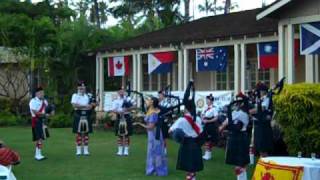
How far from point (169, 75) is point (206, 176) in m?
15.3

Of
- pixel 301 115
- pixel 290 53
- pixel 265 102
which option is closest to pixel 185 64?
pixel 290 53

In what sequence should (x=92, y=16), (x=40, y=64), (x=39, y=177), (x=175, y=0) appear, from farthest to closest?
(x=92, y=16), (x=175, y=0), (x=40, y=64), (x=39, y=177)

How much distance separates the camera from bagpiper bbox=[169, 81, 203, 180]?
10508 millimetres

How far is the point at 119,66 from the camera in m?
28.4

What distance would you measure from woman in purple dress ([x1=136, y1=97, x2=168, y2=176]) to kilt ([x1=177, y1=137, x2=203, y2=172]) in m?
2.35

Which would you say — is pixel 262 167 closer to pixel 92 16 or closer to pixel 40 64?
pixel 40 64

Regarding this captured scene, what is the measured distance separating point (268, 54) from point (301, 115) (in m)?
8.86

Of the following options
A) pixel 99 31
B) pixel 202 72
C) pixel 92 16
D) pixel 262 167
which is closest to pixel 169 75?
pixel 202 72

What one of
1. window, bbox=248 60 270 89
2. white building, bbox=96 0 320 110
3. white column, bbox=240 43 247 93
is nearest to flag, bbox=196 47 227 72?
white building, bbox=96 0 320 110

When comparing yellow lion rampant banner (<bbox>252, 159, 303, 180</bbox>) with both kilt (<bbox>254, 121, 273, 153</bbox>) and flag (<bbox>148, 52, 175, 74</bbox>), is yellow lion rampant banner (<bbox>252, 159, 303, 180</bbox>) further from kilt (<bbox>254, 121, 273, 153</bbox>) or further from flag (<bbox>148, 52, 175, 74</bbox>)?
flag (<bbox>148, 52, 175, 74</bbox>)

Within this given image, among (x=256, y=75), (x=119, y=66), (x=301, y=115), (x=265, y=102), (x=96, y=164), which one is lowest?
(x=96, y=164)

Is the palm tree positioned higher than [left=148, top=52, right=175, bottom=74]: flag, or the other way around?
the palm tree

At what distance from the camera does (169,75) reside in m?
28.0

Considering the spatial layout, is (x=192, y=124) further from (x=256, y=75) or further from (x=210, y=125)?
(x=256, y=75)
